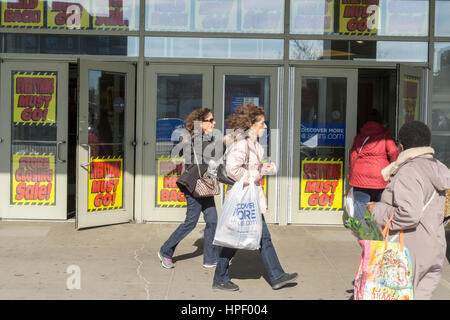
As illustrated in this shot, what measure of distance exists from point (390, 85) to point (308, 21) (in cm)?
364

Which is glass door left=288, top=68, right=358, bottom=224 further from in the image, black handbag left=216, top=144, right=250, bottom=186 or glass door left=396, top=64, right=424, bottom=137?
black handbag left=216, top=144, right=250, bottom=186

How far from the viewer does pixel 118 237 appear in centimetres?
770

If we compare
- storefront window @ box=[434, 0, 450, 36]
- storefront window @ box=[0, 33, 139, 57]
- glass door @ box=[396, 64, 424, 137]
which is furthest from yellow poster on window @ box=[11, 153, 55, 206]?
storefront window @ box=[434, 0, 450, 36]

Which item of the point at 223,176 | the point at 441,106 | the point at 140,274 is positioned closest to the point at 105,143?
the point at 140,274

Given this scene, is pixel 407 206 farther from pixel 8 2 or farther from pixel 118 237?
pixel 8 2

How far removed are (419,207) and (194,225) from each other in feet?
9.64

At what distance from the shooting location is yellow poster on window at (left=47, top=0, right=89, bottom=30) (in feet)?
27.6

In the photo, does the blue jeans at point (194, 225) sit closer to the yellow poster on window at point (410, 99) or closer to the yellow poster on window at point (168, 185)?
the yellow poster on window at point (168, 185)

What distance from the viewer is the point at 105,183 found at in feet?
27.1

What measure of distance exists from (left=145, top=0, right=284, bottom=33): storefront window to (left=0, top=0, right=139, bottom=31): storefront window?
0.51 meters

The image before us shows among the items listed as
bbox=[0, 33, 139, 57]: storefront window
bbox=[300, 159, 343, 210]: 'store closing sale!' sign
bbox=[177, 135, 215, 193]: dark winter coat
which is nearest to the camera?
bbox=[177, 135, 215, 193]: dark winter coat

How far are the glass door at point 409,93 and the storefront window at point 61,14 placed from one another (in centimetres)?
385

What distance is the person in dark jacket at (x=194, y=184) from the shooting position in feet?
19.7
